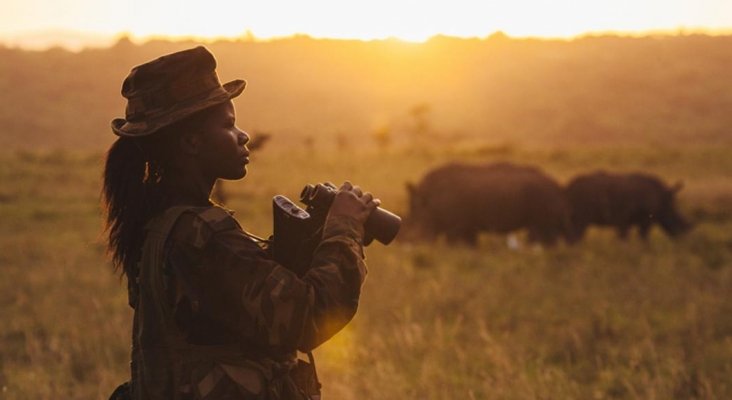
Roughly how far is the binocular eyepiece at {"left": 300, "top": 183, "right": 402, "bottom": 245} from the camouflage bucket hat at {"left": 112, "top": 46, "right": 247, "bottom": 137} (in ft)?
1.16

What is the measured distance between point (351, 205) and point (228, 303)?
42cm

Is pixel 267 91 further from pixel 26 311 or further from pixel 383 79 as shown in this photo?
pixel 26 311

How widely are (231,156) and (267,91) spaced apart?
277 feet

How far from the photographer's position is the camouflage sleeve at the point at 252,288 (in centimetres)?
244

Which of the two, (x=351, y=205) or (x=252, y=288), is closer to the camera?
(x=252, y=288)

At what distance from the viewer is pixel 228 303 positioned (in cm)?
248

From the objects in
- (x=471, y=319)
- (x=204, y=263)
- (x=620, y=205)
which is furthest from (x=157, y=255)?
(x=620, y=205)

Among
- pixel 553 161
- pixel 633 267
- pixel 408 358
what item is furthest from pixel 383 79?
pixel 408 358

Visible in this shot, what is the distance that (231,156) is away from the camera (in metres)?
2.67

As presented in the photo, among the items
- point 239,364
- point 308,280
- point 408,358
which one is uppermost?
point 308,280

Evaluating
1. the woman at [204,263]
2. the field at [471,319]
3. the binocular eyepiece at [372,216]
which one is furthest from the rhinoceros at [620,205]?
the woman at [204,263]

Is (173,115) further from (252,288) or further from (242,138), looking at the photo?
(252,288)

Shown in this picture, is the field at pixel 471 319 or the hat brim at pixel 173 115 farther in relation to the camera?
the field at pixel 471 319

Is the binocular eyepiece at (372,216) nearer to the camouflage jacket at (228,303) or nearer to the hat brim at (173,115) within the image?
the camouflage jacket at (228,303)
